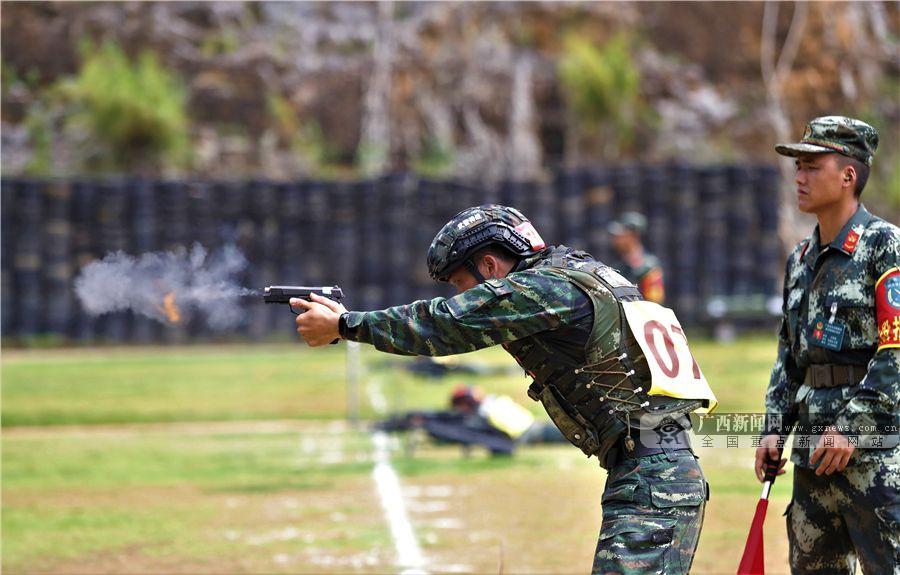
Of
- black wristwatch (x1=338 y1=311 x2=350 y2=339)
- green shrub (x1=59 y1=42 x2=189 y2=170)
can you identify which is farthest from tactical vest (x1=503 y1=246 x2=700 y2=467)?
green shrub (x1=59 y1=42 x2=189 y2=170)

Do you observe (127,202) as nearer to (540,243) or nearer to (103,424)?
(103,424)

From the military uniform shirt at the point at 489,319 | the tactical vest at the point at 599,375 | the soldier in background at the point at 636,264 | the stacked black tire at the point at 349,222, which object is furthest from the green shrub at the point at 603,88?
the military uniform shirt at the point at 489,319

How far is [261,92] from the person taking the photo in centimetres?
4519

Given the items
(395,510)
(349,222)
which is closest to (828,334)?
(395,510)

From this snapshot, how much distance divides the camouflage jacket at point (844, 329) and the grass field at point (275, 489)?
161cm

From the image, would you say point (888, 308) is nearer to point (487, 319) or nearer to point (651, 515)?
point (651, 515)

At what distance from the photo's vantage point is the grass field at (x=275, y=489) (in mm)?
8617

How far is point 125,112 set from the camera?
38.3 m

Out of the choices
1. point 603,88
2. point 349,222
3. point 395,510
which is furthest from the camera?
point 603,88

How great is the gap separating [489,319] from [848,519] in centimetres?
190

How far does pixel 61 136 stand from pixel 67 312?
9612 mm

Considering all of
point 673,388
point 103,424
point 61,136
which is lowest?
point 103,424

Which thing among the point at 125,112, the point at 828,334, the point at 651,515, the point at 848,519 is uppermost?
the point at 125,112

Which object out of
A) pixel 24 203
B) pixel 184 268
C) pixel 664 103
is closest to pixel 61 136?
pixel 24 203
